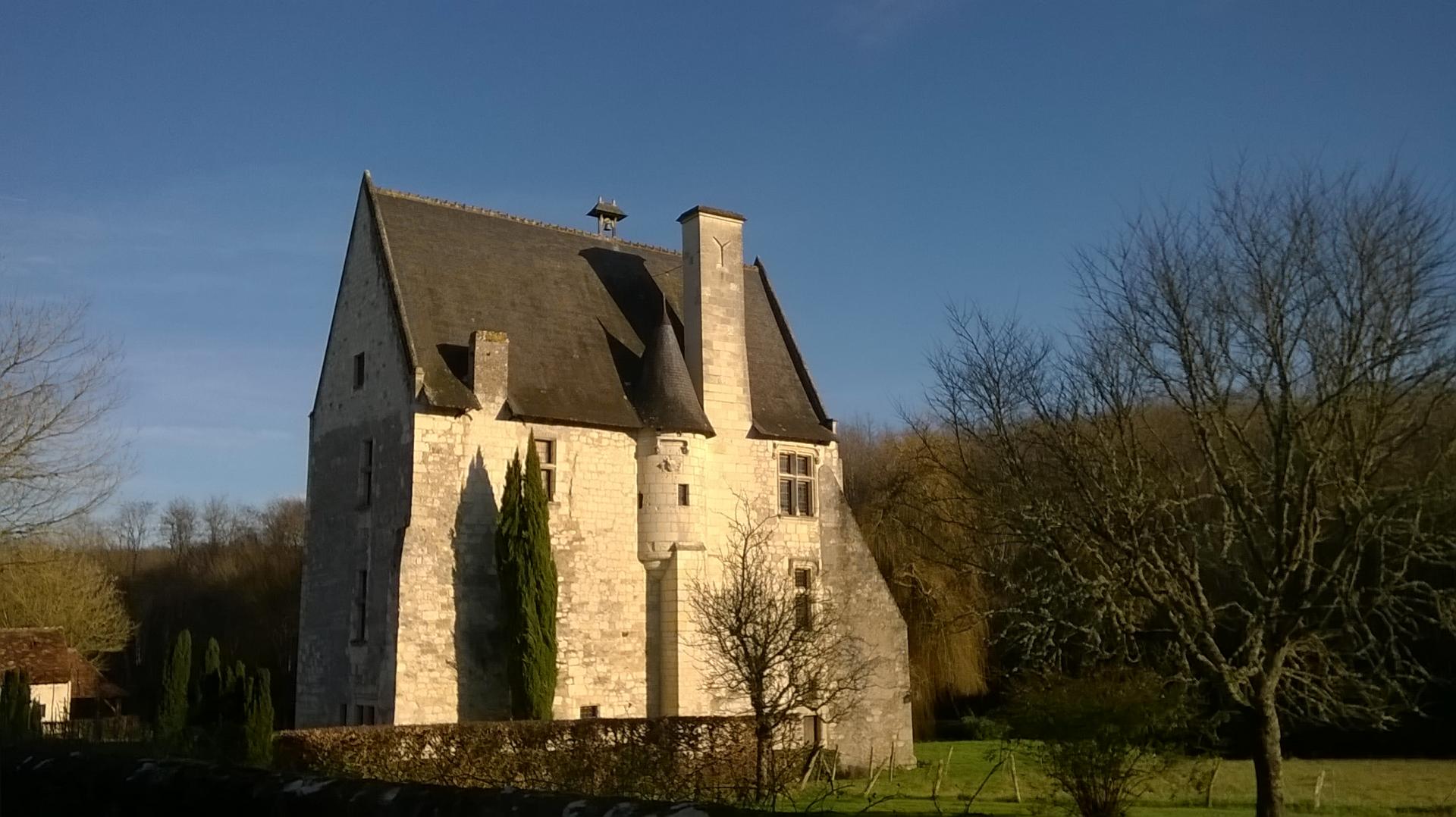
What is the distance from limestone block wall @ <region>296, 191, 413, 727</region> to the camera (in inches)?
821

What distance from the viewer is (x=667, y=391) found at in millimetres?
23094

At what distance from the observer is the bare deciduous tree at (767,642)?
18.2m

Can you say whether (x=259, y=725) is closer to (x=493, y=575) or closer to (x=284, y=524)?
(x=493, y=575)

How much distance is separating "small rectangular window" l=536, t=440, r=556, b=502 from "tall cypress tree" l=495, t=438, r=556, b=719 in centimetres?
94

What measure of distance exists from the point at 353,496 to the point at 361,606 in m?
2.18

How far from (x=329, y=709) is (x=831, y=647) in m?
9.64

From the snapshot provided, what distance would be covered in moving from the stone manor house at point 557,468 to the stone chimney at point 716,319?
0.05m

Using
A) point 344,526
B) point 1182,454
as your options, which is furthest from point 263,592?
point 1182,454

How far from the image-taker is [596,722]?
1908 centimetres

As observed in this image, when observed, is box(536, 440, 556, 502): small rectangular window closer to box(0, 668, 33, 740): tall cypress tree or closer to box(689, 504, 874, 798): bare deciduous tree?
box(689, 504, 874, 798): bare deciduous tree

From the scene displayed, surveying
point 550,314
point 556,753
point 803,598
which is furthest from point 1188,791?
point 550,314

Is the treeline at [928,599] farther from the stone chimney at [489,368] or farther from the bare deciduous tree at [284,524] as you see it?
the bare deciduous tree at [284,524]

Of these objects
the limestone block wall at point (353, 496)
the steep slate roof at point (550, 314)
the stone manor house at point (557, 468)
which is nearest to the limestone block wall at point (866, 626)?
the stone manor house at point (557, 468)

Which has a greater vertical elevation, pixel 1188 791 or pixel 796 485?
pixel 796 485
